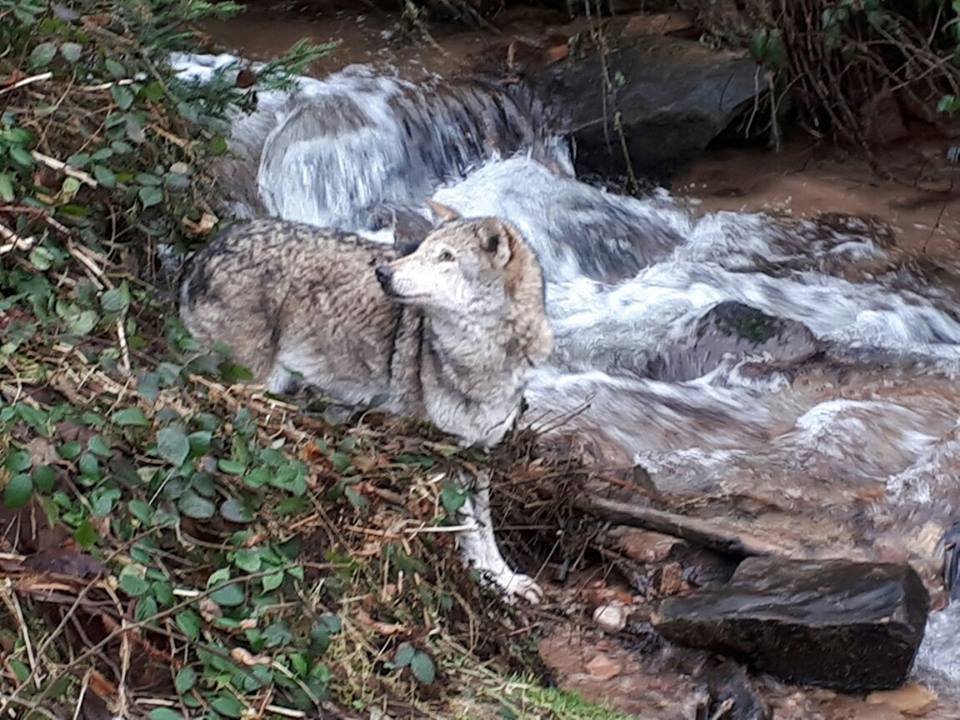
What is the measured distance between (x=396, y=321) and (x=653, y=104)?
6.61m

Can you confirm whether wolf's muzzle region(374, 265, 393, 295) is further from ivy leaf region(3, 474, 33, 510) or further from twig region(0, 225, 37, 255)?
ivy leaf region(3, 474, 33, 510)

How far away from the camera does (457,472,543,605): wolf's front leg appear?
4734mm

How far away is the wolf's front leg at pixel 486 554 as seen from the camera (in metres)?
4.73

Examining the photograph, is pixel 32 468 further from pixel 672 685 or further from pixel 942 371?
pixel 942 371

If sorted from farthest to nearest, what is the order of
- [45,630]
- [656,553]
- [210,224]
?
[656,553] → [210,224] → [45,630]

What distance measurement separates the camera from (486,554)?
4930 millimetres

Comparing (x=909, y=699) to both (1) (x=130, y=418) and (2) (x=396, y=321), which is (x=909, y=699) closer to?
(2) (x=396, y=321)

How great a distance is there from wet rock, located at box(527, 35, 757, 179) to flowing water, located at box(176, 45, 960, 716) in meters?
0.33

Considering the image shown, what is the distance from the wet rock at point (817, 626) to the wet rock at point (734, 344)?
→ 11.4 ft

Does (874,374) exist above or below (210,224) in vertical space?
below

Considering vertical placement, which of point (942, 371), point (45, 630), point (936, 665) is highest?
point (45, 630)

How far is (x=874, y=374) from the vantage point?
8148 mm

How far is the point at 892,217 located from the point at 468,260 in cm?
677

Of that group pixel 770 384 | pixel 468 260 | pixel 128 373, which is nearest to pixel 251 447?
pixel 128 373
